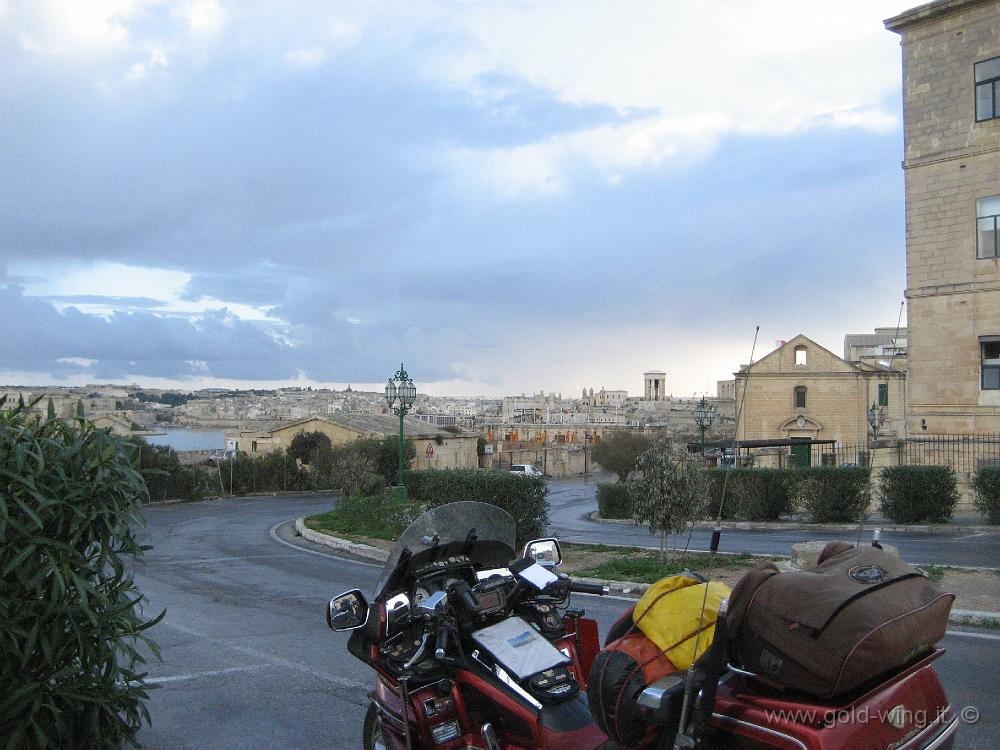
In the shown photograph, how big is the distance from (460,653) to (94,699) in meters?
2.36

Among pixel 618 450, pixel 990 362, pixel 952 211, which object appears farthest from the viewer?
pixel 618 450

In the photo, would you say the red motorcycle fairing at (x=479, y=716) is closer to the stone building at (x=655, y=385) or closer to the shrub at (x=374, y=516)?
the shrub at (x=374, y=516)

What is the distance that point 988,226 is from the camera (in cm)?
2548

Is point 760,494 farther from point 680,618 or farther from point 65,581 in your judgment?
point 680,618

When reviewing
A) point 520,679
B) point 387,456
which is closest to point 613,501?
point 387,456

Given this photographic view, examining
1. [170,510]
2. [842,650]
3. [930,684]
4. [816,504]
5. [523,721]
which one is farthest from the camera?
[170,510]

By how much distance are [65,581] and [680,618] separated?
11.4ft

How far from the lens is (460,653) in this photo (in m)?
4.11

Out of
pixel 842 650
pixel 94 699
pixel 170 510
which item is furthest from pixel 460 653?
pixel 170 510

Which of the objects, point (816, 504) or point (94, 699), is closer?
point (94, 699)

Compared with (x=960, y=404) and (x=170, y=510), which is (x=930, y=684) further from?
(x=170, y=510)

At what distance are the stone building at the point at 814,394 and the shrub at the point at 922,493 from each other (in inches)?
1190

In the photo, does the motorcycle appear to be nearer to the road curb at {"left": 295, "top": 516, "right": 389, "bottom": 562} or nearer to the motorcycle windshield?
the motorcycle windshield

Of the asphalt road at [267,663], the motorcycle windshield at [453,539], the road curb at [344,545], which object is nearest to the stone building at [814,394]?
the road curb at [344,545]
